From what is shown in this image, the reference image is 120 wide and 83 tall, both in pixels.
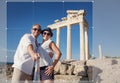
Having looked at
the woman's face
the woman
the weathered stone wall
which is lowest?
the weathered stone wall

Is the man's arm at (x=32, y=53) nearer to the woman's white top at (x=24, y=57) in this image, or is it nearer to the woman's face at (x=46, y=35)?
the woman's white top at (x=24, y=57)

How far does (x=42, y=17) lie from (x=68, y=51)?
→ 16.7ft

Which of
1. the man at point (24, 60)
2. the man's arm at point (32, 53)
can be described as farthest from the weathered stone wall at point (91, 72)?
the man's arm at point (32, 53)

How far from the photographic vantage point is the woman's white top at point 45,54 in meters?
5.52

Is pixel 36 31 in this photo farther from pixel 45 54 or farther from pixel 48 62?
pixel 48 62

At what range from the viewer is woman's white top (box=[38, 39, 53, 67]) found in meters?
5.52

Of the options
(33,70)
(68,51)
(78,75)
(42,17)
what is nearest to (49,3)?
(42,17)

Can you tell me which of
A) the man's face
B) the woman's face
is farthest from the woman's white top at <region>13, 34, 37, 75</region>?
the woman's face

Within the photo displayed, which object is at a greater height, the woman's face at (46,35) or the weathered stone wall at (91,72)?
the woman's face at (46,35)

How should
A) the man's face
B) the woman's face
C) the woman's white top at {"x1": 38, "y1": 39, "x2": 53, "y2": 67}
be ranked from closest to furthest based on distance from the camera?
the woman's white top at {"x1": 38, "y1": 39, "x2": 53, "y2": 67} → the man's face → the woman's face

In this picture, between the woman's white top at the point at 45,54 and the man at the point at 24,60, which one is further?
the woman's white top at the point at 45,54

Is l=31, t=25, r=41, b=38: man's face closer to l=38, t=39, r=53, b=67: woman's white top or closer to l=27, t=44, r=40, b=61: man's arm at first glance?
l=38, t=39, r=53, b=67: woman's white top

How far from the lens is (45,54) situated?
5.56 m

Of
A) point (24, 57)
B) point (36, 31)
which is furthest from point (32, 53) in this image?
point (36, 31)
